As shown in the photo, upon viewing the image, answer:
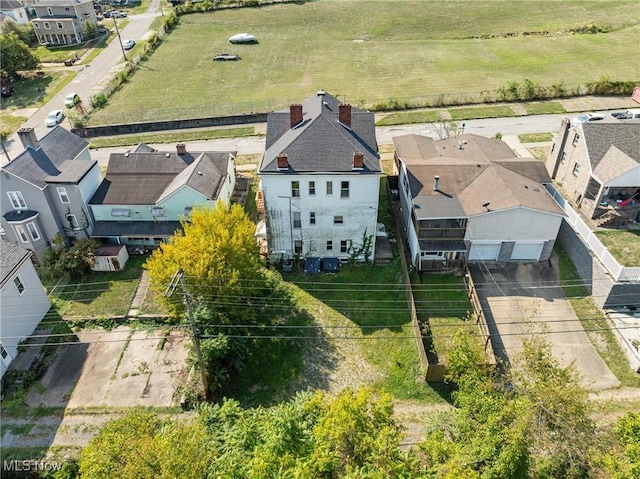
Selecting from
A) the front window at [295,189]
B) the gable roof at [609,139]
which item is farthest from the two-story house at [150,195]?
the gable roof at [609,139]

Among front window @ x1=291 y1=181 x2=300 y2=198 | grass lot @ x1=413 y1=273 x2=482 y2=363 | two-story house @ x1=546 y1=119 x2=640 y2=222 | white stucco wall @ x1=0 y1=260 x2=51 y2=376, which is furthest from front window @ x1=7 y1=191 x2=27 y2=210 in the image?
two-story house @ x1=546 y1=119 x2=640 y2=222

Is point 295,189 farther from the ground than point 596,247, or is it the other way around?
point 295,189

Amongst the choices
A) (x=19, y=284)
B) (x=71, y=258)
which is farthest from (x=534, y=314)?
(x=19, y=284)

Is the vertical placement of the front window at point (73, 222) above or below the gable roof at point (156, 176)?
below

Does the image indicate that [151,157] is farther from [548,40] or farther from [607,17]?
[607,17]

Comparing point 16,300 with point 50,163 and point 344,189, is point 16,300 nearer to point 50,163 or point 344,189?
point 50,163

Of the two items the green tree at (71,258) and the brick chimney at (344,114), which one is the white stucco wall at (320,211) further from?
the green tree at (71,258)
